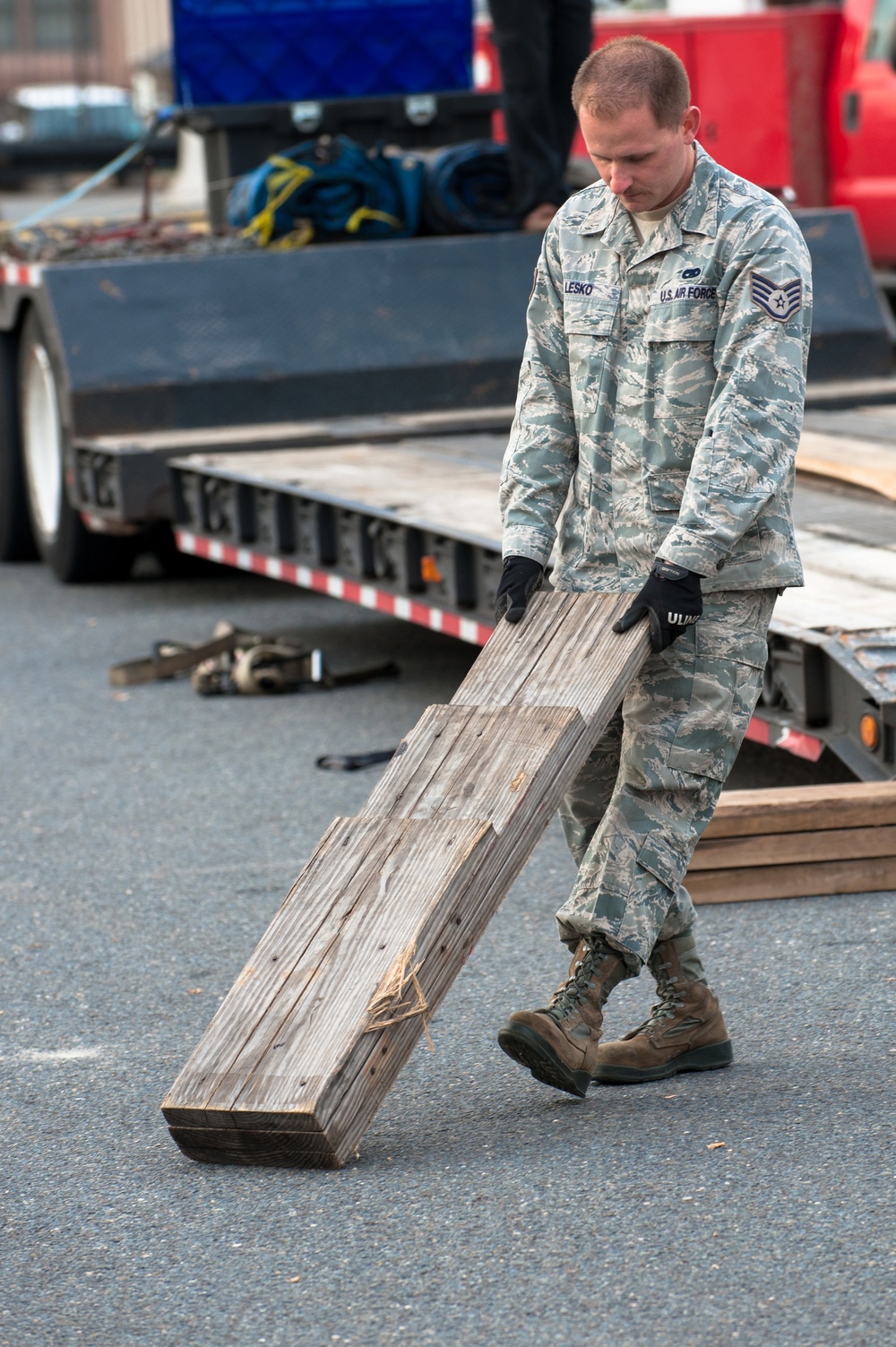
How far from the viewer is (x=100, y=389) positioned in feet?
27.8

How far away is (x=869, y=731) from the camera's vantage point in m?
4.74

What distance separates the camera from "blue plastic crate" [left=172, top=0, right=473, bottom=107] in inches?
389

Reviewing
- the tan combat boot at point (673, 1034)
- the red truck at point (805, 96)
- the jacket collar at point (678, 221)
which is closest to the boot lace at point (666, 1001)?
the tan combat boot at point (673, 1034)

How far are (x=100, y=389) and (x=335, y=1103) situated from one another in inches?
222

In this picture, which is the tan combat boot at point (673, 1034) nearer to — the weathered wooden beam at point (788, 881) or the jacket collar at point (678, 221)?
the weathered wooden beam at point (788, 881)

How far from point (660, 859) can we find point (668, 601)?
0.48 m

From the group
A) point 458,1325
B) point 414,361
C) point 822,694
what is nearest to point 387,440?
point 414,361

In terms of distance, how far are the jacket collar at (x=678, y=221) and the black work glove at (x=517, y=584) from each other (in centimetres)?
57

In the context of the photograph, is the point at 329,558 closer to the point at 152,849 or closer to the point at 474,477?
the point at 474,477

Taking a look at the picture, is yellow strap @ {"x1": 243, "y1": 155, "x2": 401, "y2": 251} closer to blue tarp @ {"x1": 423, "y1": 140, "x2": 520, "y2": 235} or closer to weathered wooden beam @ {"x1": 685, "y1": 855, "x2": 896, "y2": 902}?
blue tarp @ {"x1": 423, "y1": 140, "x2": 520, "y2": 235}

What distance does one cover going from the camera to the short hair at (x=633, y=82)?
3.40 metres

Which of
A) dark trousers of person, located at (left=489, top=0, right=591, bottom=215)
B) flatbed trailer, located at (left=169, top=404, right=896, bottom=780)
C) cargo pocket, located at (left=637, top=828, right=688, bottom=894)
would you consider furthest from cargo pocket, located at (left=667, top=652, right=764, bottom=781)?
dark trousers of person, located at (left=489, top=0, right=591, bottom=215)

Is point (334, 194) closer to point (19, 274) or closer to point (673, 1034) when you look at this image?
point (19, 274)

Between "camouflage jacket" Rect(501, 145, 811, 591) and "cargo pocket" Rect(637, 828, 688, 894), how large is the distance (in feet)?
1.50
